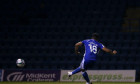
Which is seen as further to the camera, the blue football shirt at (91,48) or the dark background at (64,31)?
the dark background at (64,31)

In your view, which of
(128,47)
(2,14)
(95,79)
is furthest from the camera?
(2,14)

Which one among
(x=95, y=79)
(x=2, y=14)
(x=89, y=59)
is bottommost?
(x=95, y=79)

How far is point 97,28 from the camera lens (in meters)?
Answer: 17.1

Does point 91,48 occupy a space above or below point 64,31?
below

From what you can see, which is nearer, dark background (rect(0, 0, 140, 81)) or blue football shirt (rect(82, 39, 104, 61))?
blue football shirt (rect(82, 39, 104, 61))

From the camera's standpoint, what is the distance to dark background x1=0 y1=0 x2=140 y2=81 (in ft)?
53.5

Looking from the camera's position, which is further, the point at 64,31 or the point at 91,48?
the point at 64,31

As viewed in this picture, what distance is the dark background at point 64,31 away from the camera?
16297mm

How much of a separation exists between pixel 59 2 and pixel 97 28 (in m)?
2.96

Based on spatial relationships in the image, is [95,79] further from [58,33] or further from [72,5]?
[72,5]

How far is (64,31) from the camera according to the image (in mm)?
17406

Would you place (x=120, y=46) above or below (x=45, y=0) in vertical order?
below

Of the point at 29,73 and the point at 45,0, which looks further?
the point at 45,0

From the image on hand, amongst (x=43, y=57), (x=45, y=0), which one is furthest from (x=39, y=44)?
(x=45, y=0)
